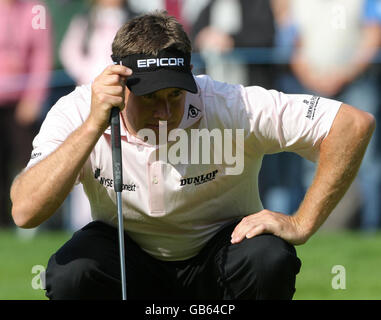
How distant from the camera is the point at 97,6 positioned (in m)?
9.21

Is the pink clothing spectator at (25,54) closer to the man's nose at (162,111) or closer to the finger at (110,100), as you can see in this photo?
the man's nose at (162,111)

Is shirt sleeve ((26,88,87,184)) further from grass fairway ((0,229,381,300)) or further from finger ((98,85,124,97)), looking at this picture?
grass fairway ((0,229,381,300))

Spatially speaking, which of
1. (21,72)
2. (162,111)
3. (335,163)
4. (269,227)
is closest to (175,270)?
(269,227)

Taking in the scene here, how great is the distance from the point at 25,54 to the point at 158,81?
5751 millimetres

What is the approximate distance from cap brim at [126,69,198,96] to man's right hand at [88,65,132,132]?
0.13 metres

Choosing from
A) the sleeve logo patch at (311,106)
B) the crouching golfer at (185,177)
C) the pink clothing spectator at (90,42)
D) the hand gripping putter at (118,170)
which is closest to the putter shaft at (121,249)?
the hand gripping putter at (118,170)

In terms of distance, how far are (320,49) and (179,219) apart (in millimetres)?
5158

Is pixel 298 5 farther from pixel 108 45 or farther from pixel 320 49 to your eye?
pixel 108 45

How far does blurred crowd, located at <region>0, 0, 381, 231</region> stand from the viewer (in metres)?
8.95

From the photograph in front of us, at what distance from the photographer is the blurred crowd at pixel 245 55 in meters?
8.95

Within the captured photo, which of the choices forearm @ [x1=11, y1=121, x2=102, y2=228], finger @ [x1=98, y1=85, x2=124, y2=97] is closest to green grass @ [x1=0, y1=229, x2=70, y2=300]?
forearm @ [x1=11, y1=121, x2=102, y2=228]

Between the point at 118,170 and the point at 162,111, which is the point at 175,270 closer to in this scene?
the point at 118,170
